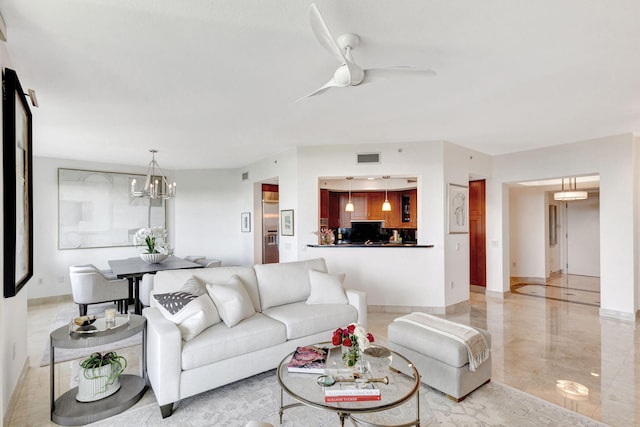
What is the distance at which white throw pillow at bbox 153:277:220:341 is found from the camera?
2596mm

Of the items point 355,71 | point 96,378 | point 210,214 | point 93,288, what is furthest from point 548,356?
point 210,214

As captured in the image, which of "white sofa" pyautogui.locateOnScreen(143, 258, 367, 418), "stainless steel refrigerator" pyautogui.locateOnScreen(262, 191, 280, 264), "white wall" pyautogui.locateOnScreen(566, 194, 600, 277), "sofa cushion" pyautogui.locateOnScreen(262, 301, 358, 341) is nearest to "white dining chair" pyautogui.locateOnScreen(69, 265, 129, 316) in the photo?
"white sofa" pyautogui.locateOnScreen(143, 258, 367, 418)

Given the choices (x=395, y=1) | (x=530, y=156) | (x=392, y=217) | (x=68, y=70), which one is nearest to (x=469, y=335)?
(x=395, y=1)

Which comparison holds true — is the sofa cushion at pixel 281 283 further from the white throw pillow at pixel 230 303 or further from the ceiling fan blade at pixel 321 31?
the ceiling fan blade at pixel 321 31

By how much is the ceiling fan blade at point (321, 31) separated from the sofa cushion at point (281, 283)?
2.35m

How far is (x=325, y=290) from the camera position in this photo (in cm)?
358

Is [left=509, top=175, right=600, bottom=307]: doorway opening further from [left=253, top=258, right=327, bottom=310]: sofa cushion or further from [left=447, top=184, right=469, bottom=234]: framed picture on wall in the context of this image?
[left=253, top=258, right=327, bottom=310]: sofa cushion

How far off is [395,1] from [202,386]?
9.63 feet

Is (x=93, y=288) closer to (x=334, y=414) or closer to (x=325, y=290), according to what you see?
(x=325, y=290)

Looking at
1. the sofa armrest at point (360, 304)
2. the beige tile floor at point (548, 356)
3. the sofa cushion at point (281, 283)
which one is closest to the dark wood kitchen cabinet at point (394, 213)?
the beige tile floor at point (548, 356)

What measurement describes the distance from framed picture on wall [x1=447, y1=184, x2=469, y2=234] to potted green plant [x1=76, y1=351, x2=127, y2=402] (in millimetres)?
4597

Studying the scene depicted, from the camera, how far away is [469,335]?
2.63 m

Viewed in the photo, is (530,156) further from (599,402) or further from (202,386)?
(202,386)

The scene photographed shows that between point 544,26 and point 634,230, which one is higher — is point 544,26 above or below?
above
